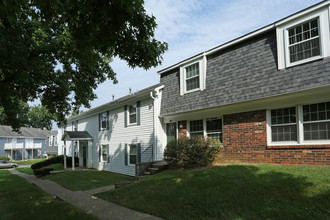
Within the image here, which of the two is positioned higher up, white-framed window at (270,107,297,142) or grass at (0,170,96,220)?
white-framed window at (270,107,297,142)

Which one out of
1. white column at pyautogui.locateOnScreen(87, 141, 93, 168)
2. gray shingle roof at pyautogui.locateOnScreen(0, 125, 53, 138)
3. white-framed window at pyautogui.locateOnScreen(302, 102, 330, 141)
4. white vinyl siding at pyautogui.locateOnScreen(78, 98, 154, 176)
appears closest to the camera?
white-framed window at pyautogui.locateOnScreen(302, 102, 330, 141)

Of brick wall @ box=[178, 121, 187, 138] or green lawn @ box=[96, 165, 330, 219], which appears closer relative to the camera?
green lawn @ box=[96, 165, 330, 219]

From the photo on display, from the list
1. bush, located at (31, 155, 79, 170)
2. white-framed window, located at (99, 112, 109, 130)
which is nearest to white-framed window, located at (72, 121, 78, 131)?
bush, located at (31, 155, 79, 170)

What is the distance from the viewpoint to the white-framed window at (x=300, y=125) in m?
7.70

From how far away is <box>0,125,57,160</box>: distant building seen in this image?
44.8 m

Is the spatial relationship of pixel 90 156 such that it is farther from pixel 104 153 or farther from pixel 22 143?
pixel 22 143

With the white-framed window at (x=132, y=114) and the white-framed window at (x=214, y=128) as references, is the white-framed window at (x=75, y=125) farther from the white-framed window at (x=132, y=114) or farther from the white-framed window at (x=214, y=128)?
the white-framed window at (x=214, y=128)

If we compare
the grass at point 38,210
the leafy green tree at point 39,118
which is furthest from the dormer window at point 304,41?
the leafy green tree at point 39,118

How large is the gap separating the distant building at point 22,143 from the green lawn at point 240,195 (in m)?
40.4

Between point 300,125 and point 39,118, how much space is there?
65.0 metres

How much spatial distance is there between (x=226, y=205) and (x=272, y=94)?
4649 mm

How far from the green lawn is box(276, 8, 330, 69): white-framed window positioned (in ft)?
12.3

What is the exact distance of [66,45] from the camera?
9750 millimetres

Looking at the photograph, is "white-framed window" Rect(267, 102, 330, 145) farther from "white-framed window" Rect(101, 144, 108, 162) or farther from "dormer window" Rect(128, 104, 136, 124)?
"white-framed window" Rect(101, 144, 108, 162)
